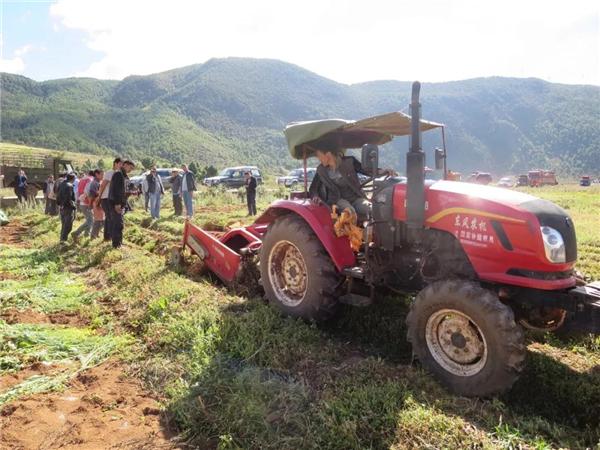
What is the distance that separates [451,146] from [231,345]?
9611cm

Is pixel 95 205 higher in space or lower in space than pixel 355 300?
higher

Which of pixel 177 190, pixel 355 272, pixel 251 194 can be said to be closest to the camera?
pixel 355 272

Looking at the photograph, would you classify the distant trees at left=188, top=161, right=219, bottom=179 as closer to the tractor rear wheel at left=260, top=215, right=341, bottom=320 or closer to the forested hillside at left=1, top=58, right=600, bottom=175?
the forested hillside at left=1, top=58, right=600, bottom=175

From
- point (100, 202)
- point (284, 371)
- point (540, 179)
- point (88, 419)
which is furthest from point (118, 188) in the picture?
point (540, 179)

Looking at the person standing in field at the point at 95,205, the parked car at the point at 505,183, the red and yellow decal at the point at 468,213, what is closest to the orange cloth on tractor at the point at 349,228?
the red and yellow decal at the point at 468,213

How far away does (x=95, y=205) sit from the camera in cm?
909

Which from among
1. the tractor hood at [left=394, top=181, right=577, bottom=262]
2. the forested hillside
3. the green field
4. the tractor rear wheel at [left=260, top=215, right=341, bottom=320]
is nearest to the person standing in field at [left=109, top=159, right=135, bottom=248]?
the green field

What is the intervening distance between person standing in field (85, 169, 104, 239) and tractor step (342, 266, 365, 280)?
21.2 feet

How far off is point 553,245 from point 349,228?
1.64m

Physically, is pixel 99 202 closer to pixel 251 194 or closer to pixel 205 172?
pixel 251 194

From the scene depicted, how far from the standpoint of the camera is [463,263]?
3514 mm

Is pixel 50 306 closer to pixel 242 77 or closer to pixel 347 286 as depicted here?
pixel 347 286

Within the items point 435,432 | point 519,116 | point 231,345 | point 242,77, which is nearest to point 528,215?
point 435,432

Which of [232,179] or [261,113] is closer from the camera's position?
[232,179]
